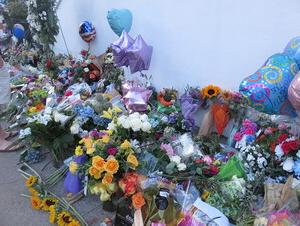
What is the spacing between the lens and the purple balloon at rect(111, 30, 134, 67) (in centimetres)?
416

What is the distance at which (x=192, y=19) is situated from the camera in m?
3.95

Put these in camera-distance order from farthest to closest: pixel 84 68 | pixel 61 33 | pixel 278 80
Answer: pixel 61 33 → pixel 84 68 → pixel 278 80

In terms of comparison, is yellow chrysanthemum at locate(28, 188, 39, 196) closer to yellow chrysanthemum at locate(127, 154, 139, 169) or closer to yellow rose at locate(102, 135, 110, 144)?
yellow rose at locate(102, 135, 110, 144)

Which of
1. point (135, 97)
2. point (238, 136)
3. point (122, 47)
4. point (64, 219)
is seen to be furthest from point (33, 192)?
point (238, 136)

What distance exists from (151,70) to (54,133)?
72.8 inches

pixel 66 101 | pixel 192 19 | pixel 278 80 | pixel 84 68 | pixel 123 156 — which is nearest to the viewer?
pixel 278 80

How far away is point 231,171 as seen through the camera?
9.22 feet

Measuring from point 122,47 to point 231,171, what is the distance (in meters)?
2.16

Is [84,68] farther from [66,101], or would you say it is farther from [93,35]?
[66,101]

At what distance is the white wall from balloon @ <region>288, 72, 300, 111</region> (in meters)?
1.02

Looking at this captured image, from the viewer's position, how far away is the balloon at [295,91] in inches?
85.1

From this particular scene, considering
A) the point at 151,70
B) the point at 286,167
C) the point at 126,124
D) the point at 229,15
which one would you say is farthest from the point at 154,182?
the point at 151,70

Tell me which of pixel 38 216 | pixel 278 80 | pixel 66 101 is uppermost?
pixel 278 80

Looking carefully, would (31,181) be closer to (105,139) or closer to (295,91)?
(105,139)
